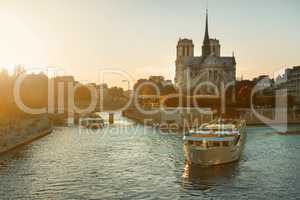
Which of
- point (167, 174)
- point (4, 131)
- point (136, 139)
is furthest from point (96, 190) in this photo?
point (136, 139)

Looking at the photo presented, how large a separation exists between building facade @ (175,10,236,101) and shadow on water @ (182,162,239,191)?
104 meters

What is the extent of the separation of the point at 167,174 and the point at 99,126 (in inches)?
1827

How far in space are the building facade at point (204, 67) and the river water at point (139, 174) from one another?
9711 centimetres

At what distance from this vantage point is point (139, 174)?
30.3 meters

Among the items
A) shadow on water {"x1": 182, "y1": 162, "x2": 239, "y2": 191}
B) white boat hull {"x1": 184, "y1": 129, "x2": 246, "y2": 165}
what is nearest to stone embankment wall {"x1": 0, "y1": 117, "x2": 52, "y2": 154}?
white boat hull {"x1": 184, "y1": 129, "x2": 246, "y2": 165}

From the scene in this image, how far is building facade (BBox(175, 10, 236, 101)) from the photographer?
475 ft

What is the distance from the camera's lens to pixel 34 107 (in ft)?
287

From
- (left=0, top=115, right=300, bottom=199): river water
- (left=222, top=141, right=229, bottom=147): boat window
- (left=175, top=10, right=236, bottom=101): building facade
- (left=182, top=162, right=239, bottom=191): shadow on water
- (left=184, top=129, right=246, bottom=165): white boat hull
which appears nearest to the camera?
(left=0, top=115, right=300, bottom=199): river water

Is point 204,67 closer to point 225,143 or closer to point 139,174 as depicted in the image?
point 225,143

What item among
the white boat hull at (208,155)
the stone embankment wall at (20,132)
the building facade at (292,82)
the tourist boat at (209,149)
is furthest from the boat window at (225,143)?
the building facade at (292,82)

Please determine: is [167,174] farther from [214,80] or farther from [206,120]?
[214,80]

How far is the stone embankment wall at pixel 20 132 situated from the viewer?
40931mm

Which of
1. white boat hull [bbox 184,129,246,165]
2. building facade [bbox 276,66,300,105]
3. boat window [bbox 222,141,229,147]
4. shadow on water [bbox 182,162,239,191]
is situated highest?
building facade [bbox 276,66,300,105]

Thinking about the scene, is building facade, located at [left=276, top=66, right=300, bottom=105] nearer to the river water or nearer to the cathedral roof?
the cathedral roof
